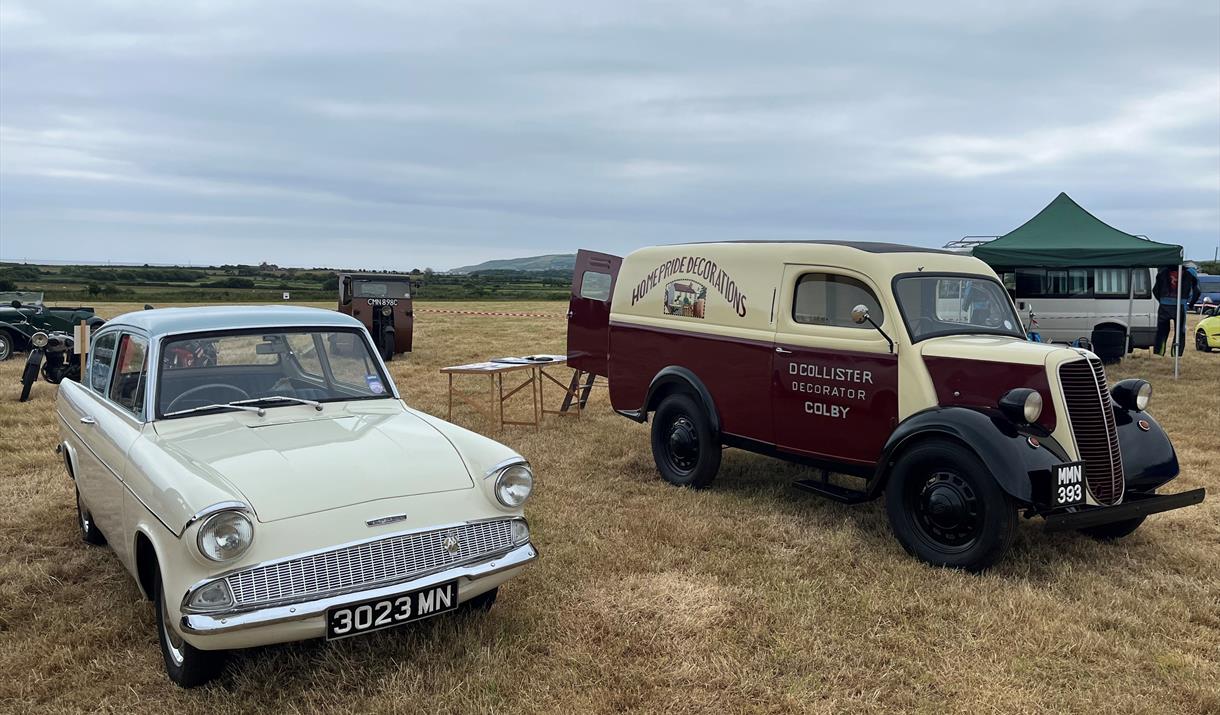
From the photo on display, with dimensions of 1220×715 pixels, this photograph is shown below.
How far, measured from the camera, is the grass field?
3.55 m

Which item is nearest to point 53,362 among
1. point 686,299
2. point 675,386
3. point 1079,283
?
point 675,386

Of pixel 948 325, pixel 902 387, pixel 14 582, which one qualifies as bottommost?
pixel 14 582

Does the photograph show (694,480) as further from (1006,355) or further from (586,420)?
(586,420)

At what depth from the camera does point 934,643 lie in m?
4.07

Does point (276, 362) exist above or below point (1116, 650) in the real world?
above

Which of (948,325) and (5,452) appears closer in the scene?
(948,325)

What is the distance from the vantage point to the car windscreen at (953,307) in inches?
220

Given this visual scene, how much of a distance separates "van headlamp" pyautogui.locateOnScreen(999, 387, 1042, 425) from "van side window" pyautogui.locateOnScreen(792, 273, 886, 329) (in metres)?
1.05

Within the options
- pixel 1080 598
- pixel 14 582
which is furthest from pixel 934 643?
pixel 14 582

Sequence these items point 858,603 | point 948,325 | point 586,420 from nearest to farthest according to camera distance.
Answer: point 858,603 → point 948,325 → point 586,420

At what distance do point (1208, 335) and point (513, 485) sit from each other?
20.1 metres

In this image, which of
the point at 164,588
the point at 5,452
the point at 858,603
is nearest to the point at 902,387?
the point at 858,603

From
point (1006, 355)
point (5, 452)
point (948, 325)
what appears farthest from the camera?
point (5, 452)

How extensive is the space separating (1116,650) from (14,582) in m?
6.16
